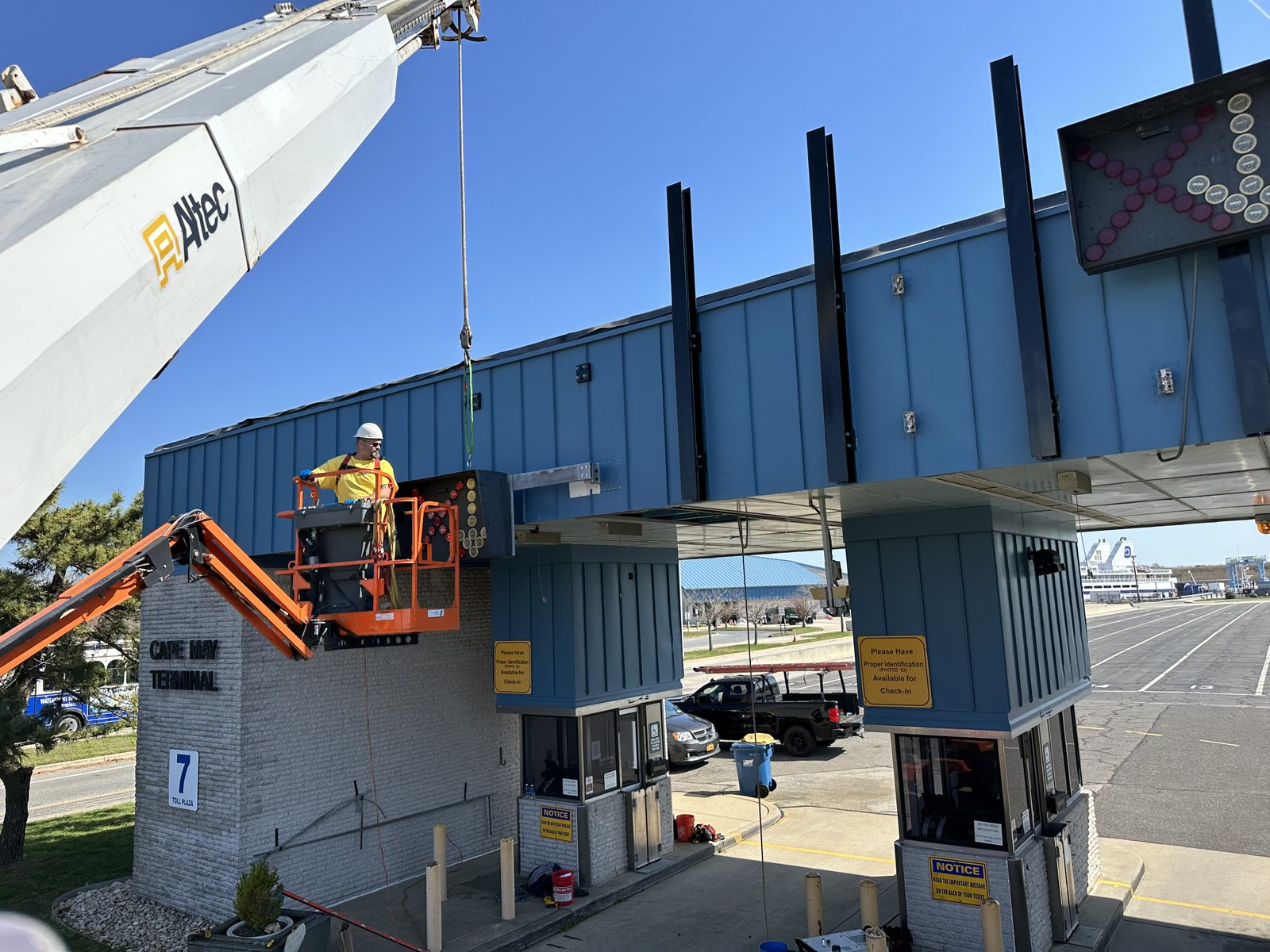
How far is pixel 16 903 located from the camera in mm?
11758

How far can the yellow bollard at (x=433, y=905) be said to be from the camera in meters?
9.35

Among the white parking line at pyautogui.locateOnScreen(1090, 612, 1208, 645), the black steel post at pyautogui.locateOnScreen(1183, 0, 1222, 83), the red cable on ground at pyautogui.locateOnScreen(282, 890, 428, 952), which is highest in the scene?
the black steel post at pyautogui.locateOnScreen(1183, 0, 1222, 83)

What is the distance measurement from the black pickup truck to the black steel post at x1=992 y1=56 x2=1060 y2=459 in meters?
14.3

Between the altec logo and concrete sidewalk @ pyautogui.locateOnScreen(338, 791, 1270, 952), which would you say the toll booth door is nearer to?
concrete sidewalk @ pyautogui.locateOnScreen(338, 791, 1270, 952)

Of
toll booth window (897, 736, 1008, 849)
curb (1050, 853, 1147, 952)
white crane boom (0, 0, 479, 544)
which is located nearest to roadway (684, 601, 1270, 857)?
curb (1050, 853, 1147, 952)

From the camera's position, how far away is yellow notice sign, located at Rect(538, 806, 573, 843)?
37.4 feet

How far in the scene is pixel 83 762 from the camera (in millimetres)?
25969

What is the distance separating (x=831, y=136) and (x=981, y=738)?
6087mm

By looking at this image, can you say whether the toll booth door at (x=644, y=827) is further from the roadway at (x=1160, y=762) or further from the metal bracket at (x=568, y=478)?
the metal bracket at (x=568, y=478)

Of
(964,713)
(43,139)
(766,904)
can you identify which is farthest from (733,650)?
(43,139)

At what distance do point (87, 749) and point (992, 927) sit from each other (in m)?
30.9

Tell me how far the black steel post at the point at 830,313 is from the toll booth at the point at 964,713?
6.78ft

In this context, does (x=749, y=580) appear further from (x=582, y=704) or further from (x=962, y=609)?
(x=962, y=609)

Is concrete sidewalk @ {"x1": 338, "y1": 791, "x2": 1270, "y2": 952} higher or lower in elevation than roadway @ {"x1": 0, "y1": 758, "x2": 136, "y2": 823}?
higher
